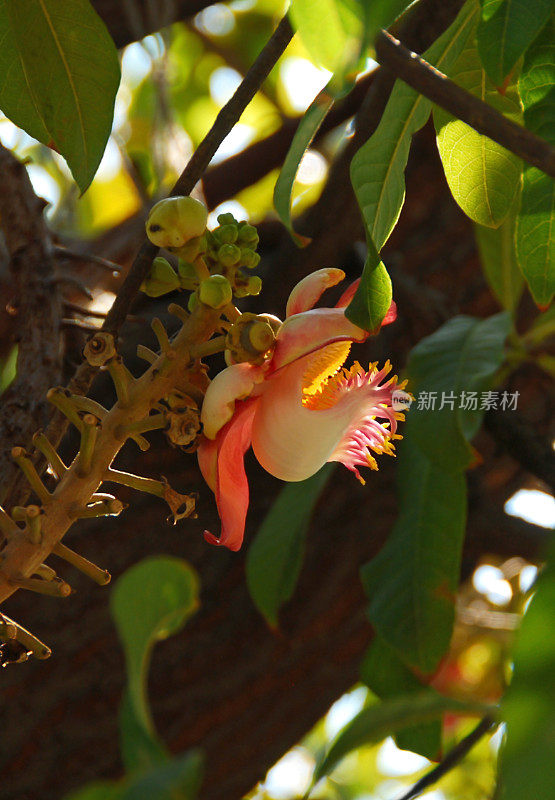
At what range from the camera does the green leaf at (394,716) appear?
0.27m

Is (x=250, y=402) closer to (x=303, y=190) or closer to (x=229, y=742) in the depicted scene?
(x=229, y=742)

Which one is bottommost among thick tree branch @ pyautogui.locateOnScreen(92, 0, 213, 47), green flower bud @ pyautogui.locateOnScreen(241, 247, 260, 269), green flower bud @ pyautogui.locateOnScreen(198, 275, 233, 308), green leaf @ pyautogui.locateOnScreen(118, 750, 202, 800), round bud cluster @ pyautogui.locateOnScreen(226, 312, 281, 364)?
green leaf @ pyautogui.locateOnScreen(118, 750, 202, 800)

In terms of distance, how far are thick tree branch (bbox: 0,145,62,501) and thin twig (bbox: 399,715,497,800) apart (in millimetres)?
354

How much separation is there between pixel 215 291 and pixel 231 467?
0.29ft

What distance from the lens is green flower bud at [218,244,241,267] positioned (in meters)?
0.38

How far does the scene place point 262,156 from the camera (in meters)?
1.18

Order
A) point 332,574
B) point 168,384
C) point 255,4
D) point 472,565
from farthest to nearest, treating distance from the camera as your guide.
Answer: point 255,4
point 472,565
point 332,574
point 168,384

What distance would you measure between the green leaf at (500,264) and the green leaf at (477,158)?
46 cm

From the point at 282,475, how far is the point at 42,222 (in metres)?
0.30

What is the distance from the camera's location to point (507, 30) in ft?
1.25

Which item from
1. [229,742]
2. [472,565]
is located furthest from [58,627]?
[472,565]

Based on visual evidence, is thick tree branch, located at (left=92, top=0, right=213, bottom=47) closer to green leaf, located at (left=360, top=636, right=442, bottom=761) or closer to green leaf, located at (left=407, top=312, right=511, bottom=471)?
green leaf, located at (left=407, top=312, right=511, bottom=471)

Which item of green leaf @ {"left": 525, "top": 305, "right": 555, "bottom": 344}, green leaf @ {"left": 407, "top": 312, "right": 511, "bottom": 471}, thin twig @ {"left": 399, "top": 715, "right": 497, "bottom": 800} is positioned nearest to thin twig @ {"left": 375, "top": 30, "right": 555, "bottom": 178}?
green leaf @ {"left": 407, "top": 312, "right": 511, "bottom": 471}

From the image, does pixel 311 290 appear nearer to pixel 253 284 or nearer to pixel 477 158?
pixel 253 284
